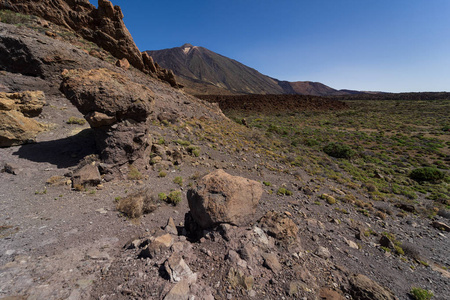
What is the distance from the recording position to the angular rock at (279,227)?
4477 millimetres

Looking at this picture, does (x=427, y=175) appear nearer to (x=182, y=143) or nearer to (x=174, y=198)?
(x=182, y=143)

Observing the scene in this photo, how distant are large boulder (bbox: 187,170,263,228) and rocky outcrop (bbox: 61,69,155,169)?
4935 millimetres

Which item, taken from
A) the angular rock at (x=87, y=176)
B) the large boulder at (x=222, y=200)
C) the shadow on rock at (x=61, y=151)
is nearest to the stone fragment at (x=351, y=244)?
the large boulder at (x=222, y=200)

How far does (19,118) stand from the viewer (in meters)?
8.20

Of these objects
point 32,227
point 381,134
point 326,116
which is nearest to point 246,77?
point 326,116

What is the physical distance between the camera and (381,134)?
27359mm

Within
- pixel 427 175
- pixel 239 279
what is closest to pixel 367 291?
pixel 239 279

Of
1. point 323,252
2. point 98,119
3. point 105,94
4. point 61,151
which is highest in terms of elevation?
point 105,94

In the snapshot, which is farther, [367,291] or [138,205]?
[138,205]

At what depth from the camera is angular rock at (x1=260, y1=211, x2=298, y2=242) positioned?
14.7ft

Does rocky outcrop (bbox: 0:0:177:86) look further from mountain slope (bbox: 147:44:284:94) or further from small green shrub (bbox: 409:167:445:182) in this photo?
mountain slope (bbox: 147:44:284:94)

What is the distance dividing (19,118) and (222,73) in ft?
582

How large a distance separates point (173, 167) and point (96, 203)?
12.8 ft

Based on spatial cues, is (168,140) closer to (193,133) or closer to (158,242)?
(193,133)
